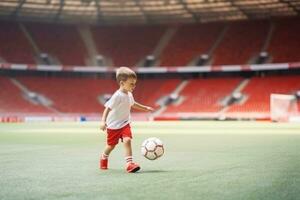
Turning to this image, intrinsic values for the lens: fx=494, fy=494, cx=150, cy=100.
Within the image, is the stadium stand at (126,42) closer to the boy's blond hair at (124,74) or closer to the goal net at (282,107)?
the goal net at (282,107)

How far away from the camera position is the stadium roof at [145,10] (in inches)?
1970

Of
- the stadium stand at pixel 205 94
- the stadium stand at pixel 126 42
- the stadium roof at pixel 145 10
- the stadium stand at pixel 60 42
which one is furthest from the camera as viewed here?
the stadium stand at pixel 126 42

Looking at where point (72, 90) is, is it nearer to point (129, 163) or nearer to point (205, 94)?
point (205, 94)

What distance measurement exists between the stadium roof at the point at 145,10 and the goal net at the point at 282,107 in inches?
391

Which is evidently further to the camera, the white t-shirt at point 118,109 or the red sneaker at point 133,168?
the white t-shirt at point 118,109

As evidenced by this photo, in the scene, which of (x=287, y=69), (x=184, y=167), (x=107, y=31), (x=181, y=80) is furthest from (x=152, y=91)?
(x=184, y=167)

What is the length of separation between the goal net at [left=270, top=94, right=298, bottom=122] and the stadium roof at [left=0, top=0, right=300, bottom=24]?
32.6 feet

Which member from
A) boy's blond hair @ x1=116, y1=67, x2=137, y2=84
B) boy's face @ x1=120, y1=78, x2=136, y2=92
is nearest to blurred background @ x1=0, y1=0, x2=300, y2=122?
boy's face @ x1=120, y1=78, x2=136, y2=92

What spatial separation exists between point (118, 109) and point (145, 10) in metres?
46.9

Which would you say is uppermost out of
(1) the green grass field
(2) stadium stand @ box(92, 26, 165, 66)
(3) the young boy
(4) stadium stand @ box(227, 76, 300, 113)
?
(2) stadium stand @ box(92, 26, 165, 66)

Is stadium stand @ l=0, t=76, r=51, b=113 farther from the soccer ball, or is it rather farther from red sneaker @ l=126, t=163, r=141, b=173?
red sneaker @ l=126, t=163, r=141, b=173

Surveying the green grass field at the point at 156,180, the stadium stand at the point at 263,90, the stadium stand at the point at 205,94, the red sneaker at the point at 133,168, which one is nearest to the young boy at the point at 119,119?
the red sneaker at the point at 133,168

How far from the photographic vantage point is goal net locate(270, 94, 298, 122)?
43.7m

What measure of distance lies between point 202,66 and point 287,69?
8893mm
